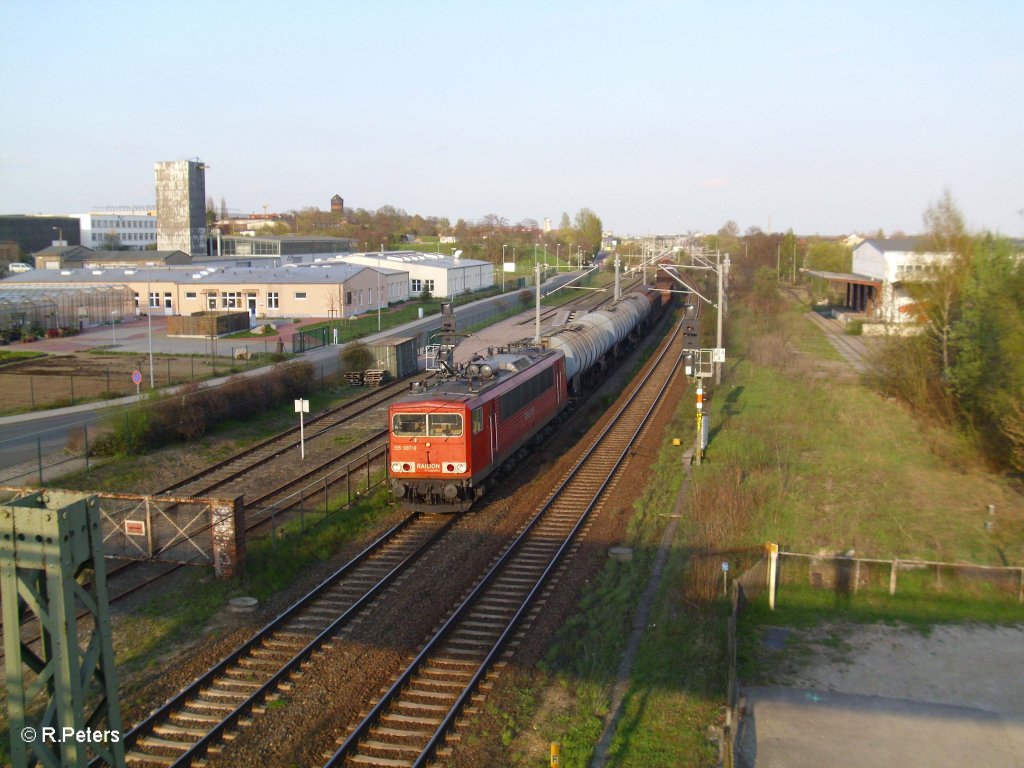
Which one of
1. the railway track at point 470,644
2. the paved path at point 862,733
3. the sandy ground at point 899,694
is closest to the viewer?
the paved path at point 862,733

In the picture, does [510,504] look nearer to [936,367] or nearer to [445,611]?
[445,611]

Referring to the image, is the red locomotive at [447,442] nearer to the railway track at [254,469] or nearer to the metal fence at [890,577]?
the railway track at [254,469]

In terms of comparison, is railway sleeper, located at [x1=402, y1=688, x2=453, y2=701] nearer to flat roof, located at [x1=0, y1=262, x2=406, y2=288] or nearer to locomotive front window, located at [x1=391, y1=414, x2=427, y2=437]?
locomotive front window, located at [x1=391, y1=414, x2=427, y2=437]

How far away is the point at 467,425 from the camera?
18969mm

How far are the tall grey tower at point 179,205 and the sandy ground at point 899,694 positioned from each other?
97.4 m

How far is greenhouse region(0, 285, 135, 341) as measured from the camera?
173 feet

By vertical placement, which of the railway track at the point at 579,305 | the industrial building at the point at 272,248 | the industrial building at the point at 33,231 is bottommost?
the railway track at the point at 579,305

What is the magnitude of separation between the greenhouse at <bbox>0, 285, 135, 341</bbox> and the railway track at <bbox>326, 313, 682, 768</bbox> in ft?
141

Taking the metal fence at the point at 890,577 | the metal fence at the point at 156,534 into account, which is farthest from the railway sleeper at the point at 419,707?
the metal fence at the point at 890,577

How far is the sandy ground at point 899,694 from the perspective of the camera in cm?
1043

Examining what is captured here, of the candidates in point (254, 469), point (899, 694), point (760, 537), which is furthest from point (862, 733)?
point (254, 469)

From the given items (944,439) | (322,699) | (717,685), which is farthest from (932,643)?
(944,439)

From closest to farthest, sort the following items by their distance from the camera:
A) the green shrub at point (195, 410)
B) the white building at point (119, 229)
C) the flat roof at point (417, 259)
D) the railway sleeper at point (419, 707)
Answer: the railway sleeper at point (419, 707)
the green shrub at point (195, 410)
the flat roof at point (417, 259)
the white building at point (119, 229)

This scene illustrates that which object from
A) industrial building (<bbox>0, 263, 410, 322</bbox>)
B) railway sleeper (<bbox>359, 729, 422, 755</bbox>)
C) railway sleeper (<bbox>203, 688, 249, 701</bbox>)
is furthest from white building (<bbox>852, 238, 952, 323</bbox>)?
industrial building (<bbox>0, 263, 410, 322</bbox>)
